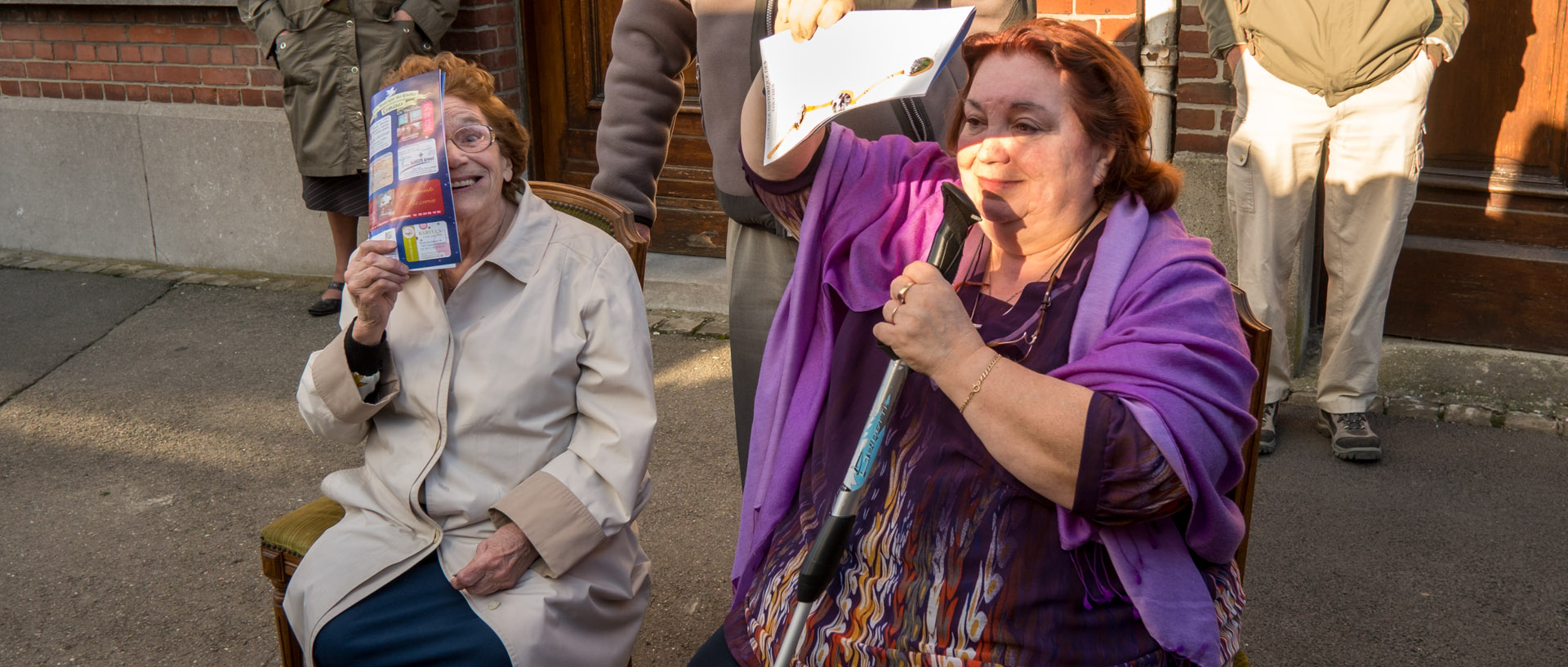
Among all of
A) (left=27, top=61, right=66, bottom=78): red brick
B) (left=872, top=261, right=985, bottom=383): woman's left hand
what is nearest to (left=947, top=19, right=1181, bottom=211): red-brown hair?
(left=872, top=261, right=985, bottom=383): woman's left hand

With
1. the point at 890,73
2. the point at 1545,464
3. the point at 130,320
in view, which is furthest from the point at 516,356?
the point at 130,320

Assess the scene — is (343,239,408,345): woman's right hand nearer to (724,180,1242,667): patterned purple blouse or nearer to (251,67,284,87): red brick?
(724,180,1242,667): patterned purple blouse

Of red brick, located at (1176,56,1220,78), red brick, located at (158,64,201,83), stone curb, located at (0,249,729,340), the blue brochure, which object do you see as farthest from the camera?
red brick, located at (158,64,201,83)

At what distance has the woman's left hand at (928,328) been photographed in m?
1.91

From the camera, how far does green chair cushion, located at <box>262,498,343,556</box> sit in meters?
2.62

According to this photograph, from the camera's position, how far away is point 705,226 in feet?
20.9

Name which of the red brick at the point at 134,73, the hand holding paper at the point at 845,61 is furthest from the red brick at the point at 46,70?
the hand holding paper at the point at 845,61

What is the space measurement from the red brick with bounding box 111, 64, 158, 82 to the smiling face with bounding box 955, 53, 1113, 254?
5.85 m

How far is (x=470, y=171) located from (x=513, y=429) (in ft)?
1.65

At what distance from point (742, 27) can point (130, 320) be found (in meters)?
4.67

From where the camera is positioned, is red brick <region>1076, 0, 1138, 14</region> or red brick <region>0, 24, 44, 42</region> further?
red brick <region>0, 24, 44, 42</region>

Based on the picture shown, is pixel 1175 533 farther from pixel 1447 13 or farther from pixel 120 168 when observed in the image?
pixel 120 168

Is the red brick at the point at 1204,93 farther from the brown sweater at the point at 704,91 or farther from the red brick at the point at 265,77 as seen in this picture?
the red brick at the point at 265,77

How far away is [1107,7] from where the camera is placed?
4828mm
